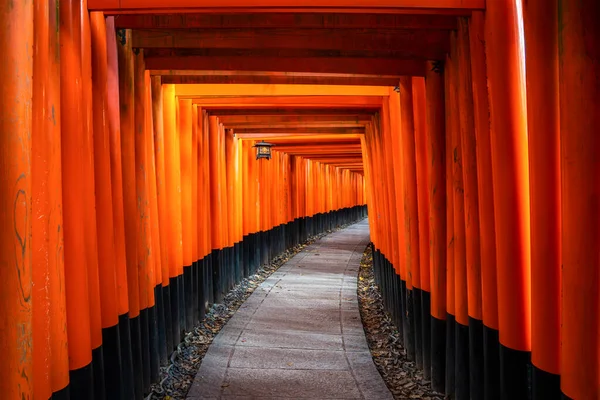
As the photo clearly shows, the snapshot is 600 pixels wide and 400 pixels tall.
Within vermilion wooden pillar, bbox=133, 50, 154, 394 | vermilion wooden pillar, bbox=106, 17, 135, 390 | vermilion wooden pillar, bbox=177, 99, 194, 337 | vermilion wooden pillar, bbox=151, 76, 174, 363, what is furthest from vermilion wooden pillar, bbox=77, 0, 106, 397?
vermilion wooden pillar, bbox=177, 99, 194, 337

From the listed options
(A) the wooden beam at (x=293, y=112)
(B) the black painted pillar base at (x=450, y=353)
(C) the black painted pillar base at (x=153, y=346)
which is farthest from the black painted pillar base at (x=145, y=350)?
(A) the wooden beam at (x=293, y=112)

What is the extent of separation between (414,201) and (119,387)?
149 inches

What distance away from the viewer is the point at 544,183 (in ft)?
9.77

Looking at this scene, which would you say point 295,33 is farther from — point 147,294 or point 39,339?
point 39,339

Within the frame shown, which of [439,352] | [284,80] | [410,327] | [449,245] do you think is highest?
[284,80]

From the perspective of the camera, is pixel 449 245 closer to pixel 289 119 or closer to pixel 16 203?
pixel 16 203

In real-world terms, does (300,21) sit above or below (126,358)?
above

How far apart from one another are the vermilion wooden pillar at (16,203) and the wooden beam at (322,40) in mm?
2621

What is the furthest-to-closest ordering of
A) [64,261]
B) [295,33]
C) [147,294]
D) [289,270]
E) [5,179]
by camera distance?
[289,270], [147,294], [295,33], [64,261], [5,179]

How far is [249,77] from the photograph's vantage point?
689 cm

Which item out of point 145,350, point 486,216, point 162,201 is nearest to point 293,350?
point 145,350

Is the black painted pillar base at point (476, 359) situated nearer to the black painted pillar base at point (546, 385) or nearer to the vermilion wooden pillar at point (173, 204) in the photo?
the black painted pillar base at point (546, 385)

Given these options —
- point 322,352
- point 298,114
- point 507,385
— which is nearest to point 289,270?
point 298,114

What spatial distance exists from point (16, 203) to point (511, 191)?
288 centimetres
